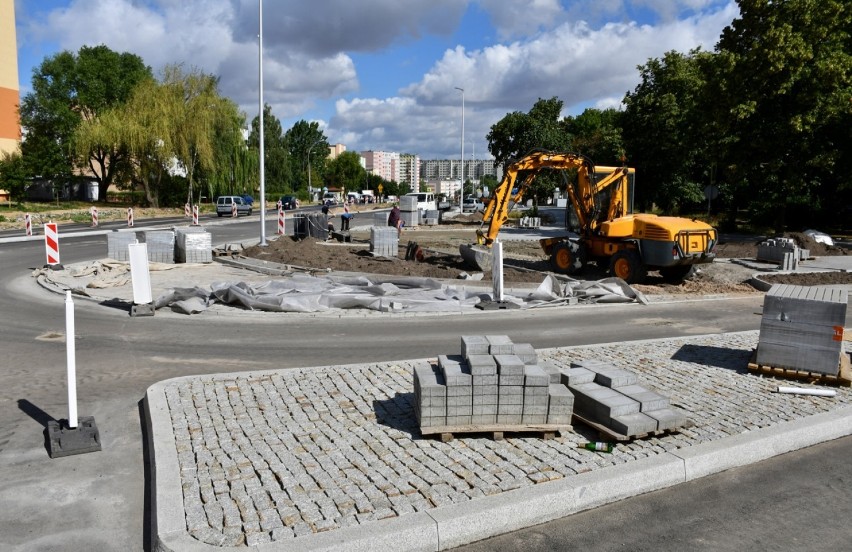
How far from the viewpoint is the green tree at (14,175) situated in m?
46.9

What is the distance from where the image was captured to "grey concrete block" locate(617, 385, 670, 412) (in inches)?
238

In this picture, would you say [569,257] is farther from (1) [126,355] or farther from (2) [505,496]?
(2) [505,496]

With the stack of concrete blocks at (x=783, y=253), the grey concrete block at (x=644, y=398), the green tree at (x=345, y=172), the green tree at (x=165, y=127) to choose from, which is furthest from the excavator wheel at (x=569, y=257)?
the green tree at (x=345, y=172)

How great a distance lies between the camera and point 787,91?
3044 centimetres

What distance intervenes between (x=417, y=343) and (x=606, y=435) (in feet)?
16.2

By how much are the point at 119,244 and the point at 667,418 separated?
17.6m

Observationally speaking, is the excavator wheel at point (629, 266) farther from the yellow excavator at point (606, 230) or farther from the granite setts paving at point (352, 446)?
the granite setts paving at point (352, 446)

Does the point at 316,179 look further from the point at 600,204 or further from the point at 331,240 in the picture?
the point at 600,204

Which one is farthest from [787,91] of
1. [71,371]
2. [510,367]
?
[71,371]

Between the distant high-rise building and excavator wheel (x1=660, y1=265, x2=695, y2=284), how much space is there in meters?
55.6

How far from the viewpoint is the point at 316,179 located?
116625 mm

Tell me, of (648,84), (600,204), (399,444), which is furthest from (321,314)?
(648,84)

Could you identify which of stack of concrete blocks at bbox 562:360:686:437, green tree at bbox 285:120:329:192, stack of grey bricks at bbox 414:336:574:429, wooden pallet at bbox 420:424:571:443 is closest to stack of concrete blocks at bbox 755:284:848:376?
stack of concrete blocks at bbox 562:360:686:437

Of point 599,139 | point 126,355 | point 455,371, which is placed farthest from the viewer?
point 599,139
